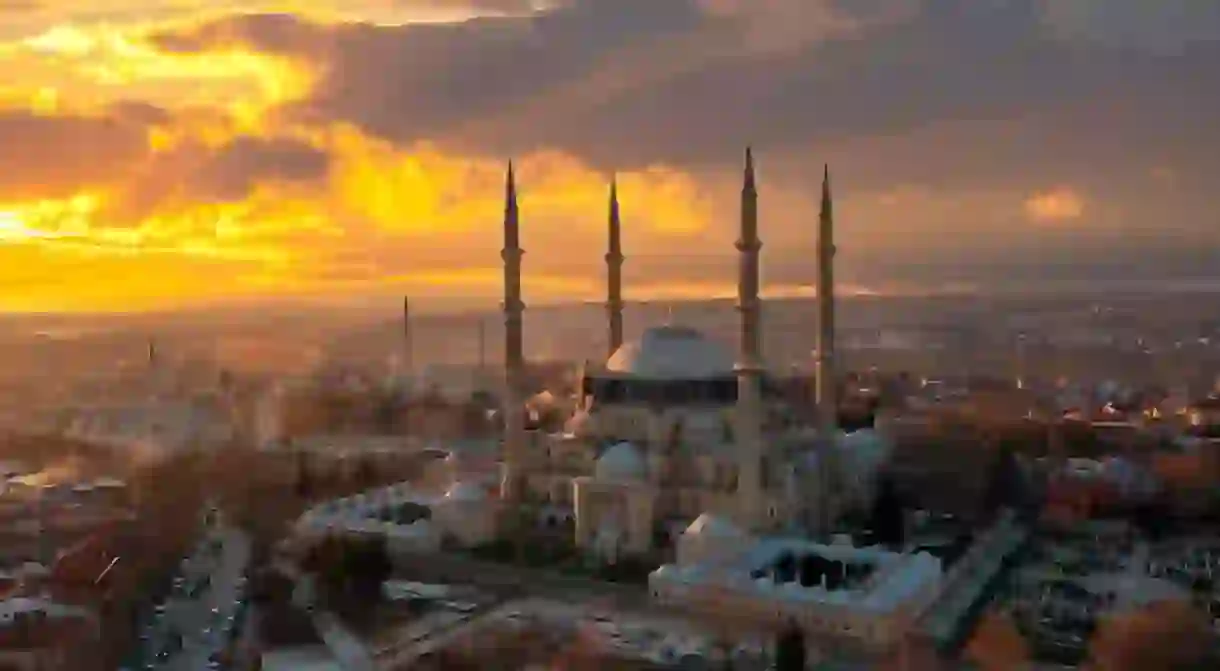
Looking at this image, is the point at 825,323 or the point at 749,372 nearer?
the point at 749,372

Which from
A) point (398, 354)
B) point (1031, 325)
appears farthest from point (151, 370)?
point (1031, 325)

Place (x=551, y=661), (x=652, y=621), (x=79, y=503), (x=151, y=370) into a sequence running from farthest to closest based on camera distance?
(x=151, y=370) < (x=79, y=503) < (x=652, y=621) < (x=551, y=661)

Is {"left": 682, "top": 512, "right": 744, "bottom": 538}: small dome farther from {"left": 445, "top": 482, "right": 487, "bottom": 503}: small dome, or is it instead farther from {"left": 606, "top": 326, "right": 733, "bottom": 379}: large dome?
{"left": 606, "top": 326, "right": 733, "bottom": 379}: large dome

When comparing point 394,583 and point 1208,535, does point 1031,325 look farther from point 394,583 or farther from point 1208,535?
point 394,583

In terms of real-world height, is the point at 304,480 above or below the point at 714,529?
below

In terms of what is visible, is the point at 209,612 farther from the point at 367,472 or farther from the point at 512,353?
the point at 367,472

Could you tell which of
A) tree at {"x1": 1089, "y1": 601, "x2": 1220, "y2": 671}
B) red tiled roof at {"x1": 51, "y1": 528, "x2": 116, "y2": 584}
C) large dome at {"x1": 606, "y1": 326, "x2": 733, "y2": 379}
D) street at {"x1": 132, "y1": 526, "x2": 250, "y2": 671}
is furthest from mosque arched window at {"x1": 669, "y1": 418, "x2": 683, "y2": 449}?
red tiled roof at {"x1": 51, "y1": 528, "x2": 116, "y2": 584}

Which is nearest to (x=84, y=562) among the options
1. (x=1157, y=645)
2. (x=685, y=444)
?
(x=685, y=444)

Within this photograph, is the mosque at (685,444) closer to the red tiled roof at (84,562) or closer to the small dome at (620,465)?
the small dome at (620,465)
